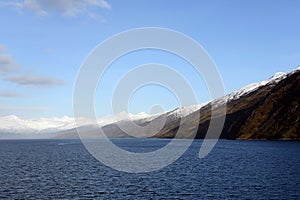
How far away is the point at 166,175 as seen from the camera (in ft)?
340

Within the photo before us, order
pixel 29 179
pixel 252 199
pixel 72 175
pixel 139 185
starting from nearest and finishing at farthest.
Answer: pixel 252 199
pixel 139 185
pixel 29 179
pixel 72 175

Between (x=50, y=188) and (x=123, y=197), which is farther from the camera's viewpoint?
(x=50, y=188)

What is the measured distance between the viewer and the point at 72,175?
103 meters

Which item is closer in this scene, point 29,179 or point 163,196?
point 163,196

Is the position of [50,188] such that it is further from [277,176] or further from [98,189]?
[277,176]

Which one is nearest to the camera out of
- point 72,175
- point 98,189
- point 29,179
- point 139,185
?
point 98,189

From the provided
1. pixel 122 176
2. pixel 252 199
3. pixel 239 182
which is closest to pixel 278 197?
pixel 252 199

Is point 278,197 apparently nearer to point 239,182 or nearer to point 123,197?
point 239,182

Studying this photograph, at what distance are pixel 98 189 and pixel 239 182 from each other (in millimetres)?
33902

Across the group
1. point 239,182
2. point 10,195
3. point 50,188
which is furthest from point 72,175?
point 239,182

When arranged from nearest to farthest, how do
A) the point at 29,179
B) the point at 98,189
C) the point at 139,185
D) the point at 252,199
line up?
the point at 252,199 < the point at 98,189 < the point at 139,185 < the point at 29,179

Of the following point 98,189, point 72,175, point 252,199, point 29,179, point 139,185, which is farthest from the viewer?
point 72,175

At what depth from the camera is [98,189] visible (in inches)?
3191

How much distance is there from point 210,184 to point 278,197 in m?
19.0
